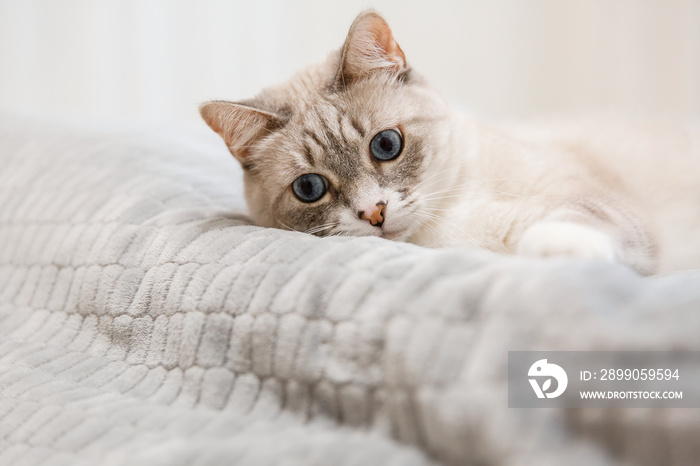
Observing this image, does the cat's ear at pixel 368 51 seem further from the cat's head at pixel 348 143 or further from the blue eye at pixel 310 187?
the blue eye at pixel 310 187

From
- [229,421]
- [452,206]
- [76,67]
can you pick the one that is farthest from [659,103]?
[229,421]

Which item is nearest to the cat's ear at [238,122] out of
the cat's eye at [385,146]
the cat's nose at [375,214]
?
the cat's eye at [385,146]

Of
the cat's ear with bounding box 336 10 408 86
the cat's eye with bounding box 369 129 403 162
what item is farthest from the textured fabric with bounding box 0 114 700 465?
the cat's ear with bounding box 336 10 408 86

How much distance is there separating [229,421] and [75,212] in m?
0.99

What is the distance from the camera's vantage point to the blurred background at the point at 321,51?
3.44 m

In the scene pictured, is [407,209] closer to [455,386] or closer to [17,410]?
[455,386]

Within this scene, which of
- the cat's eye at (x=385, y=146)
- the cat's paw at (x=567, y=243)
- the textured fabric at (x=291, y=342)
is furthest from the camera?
the cat's eye at (x=385, y=146)

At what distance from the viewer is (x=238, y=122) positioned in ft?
5.50

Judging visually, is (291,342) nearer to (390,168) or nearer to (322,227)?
(322,227)

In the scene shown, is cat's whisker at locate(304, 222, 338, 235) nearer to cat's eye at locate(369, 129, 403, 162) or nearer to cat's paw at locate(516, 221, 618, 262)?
cat's eye at locate(369, 129, 403, 162)

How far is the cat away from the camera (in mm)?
1508

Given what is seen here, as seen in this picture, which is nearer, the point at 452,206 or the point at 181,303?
the point at 181,303

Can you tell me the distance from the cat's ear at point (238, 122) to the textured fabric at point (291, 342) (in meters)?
0.27

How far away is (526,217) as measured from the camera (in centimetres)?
145
